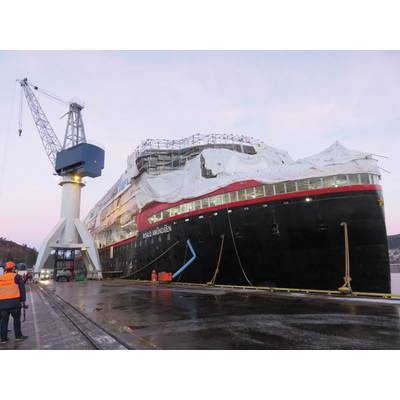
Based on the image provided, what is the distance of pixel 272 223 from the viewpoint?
54.3 ft

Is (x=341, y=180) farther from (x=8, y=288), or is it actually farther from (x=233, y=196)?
(x=8, y=288)

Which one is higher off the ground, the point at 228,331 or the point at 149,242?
the point at 149,242

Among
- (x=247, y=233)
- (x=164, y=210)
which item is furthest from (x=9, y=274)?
(x=164, y=210)

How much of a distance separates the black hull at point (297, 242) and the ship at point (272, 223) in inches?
1.8

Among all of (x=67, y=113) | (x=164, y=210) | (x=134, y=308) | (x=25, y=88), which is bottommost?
(x=134, y=308)

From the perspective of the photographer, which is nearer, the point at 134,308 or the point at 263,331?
the point at 263,331

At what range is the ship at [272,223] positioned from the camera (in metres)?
14.8

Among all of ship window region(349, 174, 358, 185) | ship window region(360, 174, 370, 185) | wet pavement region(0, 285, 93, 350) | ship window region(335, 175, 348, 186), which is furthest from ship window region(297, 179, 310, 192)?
wet pavement region(0, 285, 93, 350)

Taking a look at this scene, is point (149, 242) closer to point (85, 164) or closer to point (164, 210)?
point (164, 210)

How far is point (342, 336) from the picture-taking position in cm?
649

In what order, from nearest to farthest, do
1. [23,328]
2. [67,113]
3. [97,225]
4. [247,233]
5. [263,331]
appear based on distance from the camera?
[263,331] < [23,328] < [247,233] < [67,113] < [97,225]

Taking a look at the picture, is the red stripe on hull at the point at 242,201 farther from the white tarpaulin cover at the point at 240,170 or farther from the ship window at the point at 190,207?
the white tarpaulin cover at the point at 240,170

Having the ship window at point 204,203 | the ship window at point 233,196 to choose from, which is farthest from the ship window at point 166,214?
the ship window at point 233,196

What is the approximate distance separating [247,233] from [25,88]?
45.3 meters
